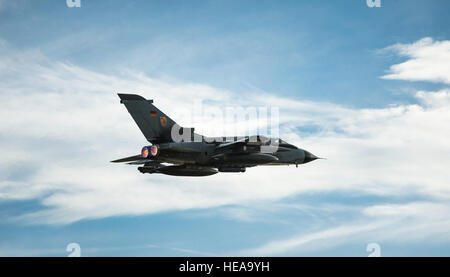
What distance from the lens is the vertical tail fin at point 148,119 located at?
3725 centimetres

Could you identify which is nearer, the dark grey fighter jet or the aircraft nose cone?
the dark grey fighter jet

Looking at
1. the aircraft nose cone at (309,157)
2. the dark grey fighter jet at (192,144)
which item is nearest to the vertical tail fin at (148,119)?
the dark grey fighter jet at (192,144)

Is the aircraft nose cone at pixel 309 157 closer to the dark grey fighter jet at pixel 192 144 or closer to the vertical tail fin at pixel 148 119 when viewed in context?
the dark grey fighter jet at pixel 192 144

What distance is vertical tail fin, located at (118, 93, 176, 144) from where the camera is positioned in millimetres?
37250

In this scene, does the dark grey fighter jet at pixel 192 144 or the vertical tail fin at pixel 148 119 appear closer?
the dark grey fighter jet at pixel 192 144

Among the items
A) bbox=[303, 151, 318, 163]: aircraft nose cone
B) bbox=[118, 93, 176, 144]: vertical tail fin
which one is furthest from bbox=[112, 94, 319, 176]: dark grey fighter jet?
bbox=[303, 151, 318, 163]: aircraft nose cone

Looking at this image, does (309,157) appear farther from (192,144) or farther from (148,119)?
(148,119)

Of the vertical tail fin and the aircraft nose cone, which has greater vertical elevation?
the vertical tail fin

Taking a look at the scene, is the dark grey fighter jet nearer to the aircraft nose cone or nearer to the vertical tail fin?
the vertical tail fin
